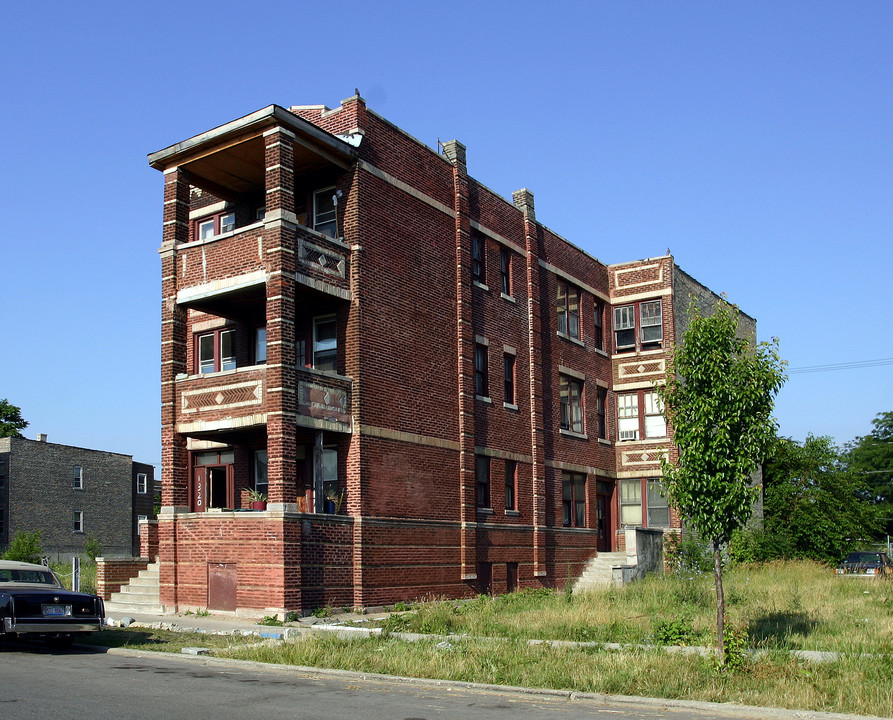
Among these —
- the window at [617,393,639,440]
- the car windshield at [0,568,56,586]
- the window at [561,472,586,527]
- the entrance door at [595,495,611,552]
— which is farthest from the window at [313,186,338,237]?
the window at [617,393,639,440]

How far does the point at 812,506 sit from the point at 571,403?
1196 cm

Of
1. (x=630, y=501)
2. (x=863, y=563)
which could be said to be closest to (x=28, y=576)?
(x=630, y=501)

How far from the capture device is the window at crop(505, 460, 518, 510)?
28.7 m

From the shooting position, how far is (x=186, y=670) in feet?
43.5

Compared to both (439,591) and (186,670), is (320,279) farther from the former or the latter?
(186,670)

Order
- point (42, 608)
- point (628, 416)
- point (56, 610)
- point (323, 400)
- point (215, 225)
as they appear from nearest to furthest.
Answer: point (42, 608)
point (56, 610)
point (323, 400)
point (215, 225)
point (628, 416)

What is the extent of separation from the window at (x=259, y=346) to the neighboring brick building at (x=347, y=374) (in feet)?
0.17

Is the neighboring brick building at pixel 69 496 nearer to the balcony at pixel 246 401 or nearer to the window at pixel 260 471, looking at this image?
the window at pixel 260 471

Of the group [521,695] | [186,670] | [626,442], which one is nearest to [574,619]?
[521,695]

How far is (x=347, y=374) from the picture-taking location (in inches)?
878

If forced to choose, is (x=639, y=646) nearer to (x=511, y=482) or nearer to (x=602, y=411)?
(x=511, y=482)

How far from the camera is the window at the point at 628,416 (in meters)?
35.6

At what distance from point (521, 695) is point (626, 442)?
24628 millimetres

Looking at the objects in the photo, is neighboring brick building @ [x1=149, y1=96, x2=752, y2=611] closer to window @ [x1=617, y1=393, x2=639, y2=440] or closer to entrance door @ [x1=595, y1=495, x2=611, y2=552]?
entrance door @ [x1=595, y1=495, x2=611, y2=552]
